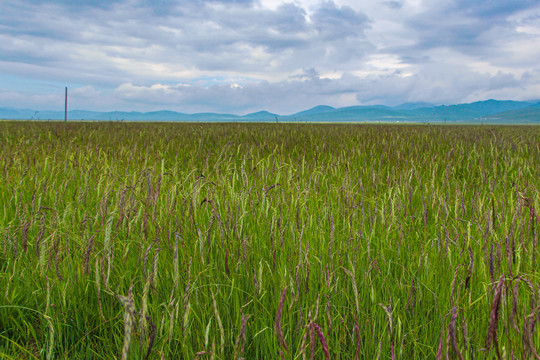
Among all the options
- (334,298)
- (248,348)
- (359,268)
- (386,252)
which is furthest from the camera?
(386,252)

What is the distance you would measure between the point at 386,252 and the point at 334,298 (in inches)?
26.2

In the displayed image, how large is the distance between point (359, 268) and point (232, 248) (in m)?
0.67

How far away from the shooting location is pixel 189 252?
6.26 feet

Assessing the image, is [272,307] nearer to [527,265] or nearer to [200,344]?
[200,344]

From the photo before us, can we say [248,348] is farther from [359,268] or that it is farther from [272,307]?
[359,268]

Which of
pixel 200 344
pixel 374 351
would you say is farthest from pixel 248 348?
pixel 374 351

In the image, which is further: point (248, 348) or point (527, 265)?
point (527, 265)

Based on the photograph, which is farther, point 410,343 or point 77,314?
point 77,314

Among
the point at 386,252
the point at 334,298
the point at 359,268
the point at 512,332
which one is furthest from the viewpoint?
the point at 386,252

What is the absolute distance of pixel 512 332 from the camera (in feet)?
4.45

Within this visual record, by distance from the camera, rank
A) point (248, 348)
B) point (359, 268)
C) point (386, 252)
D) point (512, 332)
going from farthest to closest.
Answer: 1. point (386, 252)
2. point (359, 268)
3. point (248, 348)
4. point (512, 332)

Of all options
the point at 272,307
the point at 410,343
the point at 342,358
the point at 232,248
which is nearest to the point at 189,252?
the point at 232,248

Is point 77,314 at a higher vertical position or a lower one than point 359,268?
lower

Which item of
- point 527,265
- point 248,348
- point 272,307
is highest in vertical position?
point 527,265
